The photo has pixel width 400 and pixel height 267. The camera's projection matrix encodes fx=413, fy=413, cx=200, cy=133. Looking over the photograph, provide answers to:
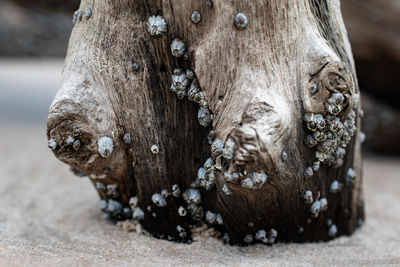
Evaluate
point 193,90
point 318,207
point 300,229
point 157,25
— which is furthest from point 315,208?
point 157,25

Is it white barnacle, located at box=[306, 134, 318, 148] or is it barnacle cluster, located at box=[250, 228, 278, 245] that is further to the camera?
barnacle cluster, located at box=[250, 228, 278, 245]

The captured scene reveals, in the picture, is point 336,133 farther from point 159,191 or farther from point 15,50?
point 15,50

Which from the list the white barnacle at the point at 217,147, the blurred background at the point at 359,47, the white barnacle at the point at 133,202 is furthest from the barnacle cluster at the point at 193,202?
the blurred background at the point at 359,47

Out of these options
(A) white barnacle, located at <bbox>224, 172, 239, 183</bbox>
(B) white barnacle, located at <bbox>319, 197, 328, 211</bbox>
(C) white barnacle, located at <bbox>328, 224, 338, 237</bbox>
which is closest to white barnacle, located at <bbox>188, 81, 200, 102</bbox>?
(A) white barnacle, located at <bbox>224, 172, 239, 183</bbox>

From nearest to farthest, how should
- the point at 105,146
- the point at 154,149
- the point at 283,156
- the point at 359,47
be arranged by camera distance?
the point at 283,156 → the point at 105,146 → the point at 154,149 → the point at 359,47

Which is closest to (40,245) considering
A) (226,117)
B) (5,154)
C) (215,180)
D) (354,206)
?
(215,180)

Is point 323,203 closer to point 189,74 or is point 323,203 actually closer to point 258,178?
point 258,178

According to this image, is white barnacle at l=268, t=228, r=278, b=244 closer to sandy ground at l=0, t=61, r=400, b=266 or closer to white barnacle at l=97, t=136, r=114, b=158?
sandy ground at l=0, t=61, r=400, b=266
